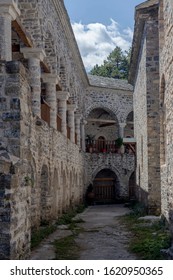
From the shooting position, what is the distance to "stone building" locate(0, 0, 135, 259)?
7.17 meters

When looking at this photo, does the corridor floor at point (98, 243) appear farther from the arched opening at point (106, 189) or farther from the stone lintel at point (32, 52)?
the arched opening at point (106, 189)

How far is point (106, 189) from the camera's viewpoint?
29562 millimetres

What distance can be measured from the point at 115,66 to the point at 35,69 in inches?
1348

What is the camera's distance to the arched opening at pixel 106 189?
95.6 ft

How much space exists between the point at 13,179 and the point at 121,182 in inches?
897

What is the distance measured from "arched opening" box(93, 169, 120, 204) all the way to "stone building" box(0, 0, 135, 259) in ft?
0.23

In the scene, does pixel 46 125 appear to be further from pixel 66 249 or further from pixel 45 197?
pixel 66 249

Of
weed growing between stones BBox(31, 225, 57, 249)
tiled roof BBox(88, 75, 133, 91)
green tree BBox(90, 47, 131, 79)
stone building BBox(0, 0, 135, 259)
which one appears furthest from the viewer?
green tree BBox(90, 47, 131, 79)

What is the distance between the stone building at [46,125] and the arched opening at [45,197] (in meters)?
0.03

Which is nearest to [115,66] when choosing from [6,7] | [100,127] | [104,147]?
[100,127]

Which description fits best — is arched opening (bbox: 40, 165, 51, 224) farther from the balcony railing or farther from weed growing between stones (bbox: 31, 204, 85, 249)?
the balcony railing

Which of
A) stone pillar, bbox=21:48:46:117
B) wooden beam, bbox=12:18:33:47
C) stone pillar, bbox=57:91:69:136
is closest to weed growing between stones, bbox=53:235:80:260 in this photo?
stone pillar, bbox=21:48:46:117

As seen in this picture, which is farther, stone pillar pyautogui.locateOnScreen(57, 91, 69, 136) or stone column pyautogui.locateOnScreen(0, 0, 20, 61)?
stone pillar pyautogui.locateOnScreen(57, 91, 69, 136)
